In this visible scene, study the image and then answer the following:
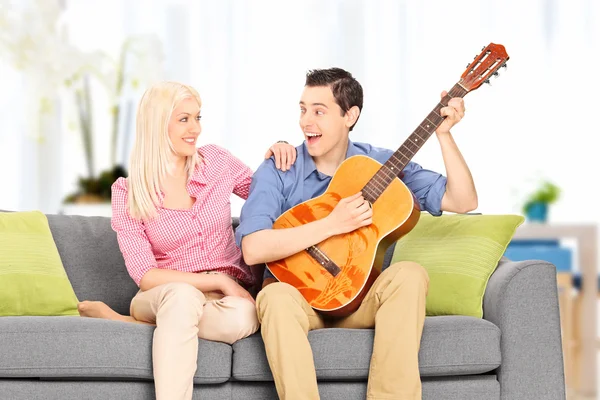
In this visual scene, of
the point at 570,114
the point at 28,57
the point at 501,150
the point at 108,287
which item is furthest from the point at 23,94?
the point at 570,114

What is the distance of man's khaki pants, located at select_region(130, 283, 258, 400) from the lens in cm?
197

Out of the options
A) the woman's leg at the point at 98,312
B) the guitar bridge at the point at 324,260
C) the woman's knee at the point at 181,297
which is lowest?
the woman's leg at the point at 98,312

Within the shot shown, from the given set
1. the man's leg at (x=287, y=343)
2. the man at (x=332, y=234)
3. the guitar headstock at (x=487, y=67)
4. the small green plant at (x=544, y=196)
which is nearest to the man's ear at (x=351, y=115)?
the man at (x=332, y=234)

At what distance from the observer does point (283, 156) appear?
2.37 metres

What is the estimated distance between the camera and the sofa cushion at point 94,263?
2.62 metres

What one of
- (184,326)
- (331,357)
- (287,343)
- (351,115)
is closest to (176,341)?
(184,326)

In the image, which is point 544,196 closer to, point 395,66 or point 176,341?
point 395,66

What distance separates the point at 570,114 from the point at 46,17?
9.72ft

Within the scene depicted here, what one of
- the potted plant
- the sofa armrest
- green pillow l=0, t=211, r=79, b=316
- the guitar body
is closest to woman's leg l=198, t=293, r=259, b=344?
the guitar body

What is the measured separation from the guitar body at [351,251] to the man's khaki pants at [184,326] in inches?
6.4

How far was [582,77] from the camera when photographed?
15.5 feet

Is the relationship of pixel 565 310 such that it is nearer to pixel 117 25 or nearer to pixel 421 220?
pixel 421 220

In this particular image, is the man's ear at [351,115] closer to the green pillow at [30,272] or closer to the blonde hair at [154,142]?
the blonde hair at [154,142]

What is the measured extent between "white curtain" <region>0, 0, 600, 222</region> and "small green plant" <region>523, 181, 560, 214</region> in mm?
308
